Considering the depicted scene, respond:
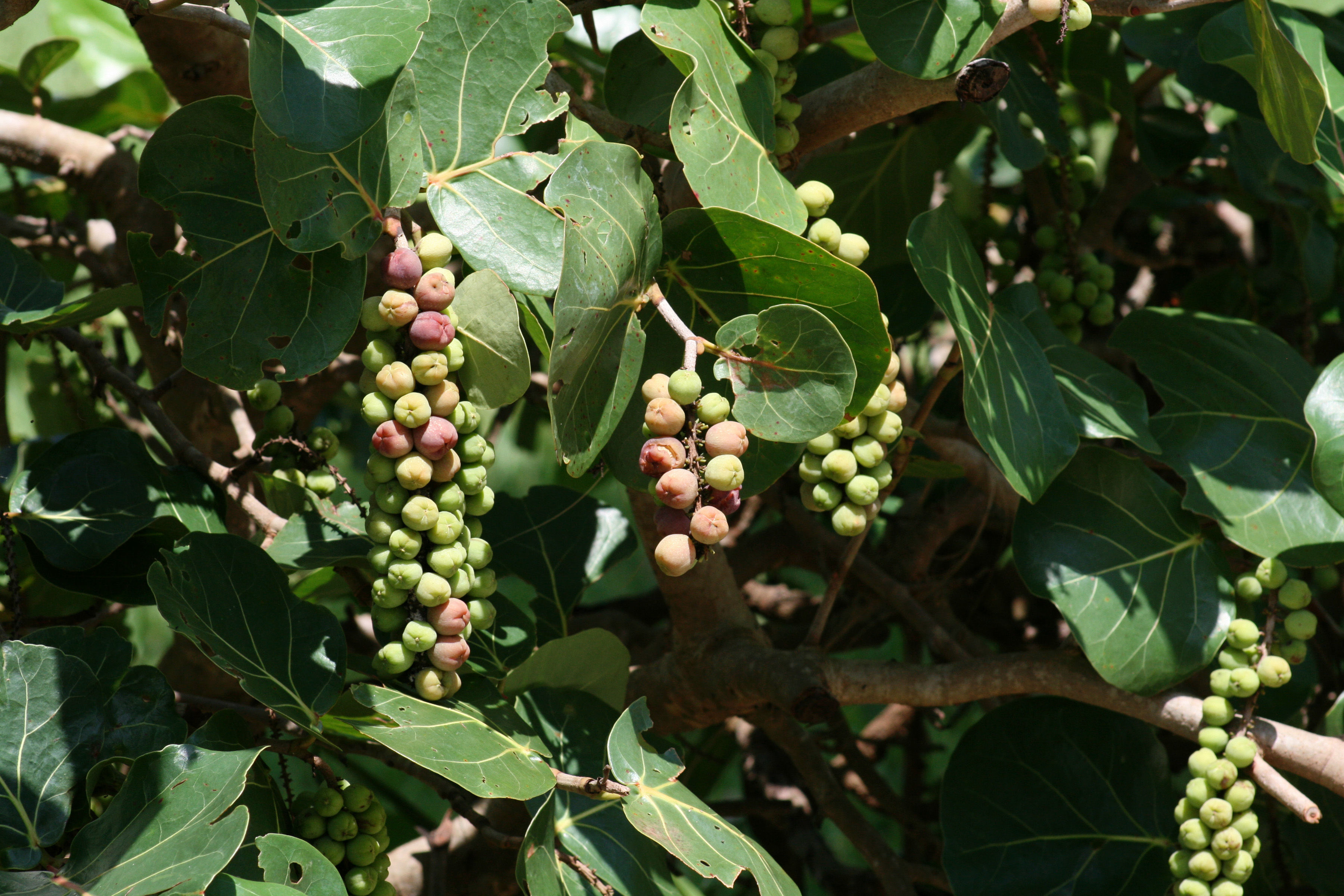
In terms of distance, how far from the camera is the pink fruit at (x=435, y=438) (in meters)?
0.78

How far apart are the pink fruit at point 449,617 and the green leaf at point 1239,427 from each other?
0.82 meters

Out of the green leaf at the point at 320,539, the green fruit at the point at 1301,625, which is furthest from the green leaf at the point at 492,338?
the green fruit at the point at 1301,625

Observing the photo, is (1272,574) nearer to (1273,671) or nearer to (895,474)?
(1273,671)

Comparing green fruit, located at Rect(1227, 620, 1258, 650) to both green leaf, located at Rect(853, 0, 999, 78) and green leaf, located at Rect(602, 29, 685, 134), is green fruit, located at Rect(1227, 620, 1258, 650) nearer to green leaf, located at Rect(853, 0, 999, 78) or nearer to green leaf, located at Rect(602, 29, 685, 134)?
green leaf, located at Rect(853, 0, 999, 78)

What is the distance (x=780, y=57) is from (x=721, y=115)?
0.16 meters

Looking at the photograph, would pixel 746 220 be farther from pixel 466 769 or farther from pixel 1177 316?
pixel 1177 316

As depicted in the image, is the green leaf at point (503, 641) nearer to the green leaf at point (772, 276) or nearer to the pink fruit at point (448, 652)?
the pink fruit at point (448, 652)

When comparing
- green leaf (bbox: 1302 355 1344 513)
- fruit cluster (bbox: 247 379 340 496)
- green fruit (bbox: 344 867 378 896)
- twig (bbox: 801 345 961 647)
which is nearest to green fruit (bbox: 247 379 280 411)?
fruit cluster (bbox: 247 379 340 496)

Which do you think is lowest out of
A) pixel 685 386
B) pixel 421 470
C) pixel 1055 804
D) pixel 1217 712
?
pixel 1055 804

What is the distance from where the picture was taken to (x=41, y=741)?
2.86 feet

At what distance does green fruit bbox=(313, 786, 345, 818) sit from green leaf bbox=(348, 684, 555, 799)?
0.30 ft

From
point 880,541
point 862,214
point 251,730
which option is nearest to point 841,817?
point 880,541

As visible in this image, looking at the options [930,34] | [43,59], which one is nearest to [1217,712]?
[930,34]

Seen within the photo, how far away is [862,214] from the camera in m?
1.55
